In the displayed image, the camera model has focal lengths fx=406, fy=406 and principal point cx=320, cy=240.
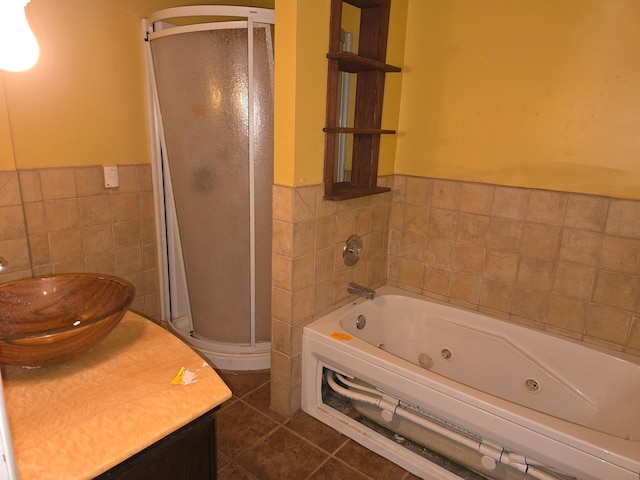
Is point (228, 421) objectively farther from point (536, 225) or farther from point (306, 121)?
point (536, 225)

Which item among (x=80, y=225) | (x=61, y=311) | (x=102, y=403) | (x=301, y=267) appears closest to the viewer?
(x=102, y=403)

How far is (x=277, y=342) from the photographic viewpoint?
1.91 metres

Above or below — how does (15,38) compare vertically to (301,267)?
above

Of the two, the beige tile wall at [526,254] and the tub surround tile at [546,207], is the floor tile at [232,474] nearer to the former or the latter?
the beige tile wall at [526,254]

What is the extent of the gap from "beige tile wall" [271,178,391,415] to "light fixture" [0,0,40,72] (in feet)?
3.57

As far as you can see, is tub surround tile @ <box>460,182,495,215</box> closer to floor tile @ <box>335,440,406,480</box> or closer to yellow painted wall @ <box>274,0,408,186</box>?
yellow painted wall @ <box>274,0,408,186</box>

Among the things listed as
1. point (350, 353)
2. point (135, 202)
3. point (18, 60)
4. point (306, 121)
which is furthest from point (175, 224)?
point (18, 60)

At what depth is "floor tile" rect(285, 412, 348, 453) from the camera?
179 centimetres

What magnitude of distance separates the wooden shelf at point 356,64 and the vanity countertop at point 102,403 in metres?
1.27

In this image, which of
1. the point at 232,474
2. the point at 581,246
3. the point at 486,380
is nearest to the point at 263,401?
the point at 232,474

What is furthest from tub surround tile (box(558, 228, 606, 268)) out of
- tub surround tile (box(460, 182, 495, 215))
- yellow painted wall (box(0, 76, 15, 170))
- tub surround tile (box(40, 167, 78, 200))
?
yellow painted wall (box(0, 76, 15, 170))

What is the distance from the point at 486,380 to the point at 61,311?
1839mm

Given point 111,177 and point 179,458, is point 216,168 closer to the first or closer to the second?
point 111,177

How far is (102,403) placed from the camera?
872 mm
